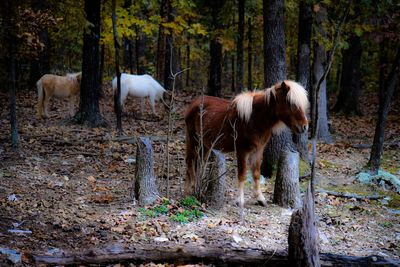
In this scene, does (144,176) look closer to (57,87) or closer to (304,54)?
(304,54)

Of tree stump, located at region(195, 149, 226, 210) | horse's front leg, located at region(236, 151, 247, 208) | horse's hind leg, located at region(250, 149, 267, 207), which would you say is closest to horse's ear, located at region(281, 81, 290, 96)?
horse's hind leg, located at region(250, 149, 267, 207)

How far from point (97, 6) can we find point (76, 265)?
9.61m

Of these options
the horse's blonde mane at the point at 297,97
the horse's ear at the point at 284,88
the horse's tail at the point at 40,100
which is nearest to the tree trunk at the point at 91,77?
the horse's tail at the point at 40,100

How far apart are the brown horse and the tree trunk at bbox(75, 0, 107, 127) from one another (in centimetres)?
575

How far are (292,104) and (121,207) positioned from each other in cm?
305

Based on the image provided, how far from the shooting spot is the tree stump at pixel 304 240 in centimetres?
433

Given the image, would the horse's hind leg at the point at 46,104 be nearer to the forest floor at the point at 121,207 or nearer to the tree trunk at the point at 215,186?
the forest floor at the point at 121,207

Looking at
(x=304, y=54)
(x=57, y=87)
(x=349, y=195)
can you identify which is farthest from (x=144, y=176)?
(x=57, y=87)

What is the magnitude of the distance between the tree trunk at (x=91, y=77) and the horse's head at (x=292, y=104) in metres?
7.32

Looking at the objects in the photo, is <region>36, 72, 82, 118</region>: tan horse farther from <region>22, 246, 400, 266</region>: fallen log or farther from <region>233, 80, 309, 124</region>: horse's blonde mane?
<region>22, 246, 400, 266</region>: fallen log

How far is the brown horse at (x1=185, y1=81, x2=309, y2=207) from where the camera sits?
6637mm

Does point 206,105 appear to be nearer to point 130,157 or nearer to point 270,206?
point 270,206

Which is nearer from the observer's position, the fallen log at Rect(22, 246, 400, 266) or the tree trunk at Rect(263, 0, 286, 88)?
the fallen log at Rect(22, 246, 400, 266)

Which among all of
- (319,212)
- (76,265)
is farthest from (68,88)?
(76,265)
